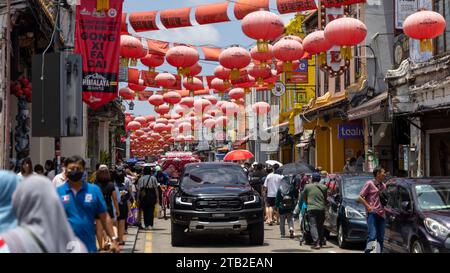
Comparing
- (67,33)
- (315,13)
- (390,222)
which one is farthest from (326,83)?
(390,222)

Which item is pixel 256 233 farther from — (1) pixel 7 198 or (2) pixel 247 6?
(1) pixel 7 198

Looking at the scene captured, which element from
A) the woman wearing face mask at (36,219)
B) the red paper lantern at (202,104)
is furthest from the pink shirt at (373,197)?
the red paper lantern at (202,104)

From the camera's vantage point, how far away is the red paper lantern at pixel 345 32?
1731 centimetres

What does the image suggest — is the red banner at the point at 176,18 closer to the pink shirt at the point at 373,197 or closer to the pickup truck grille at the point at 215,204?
the pickup truck grille at the point at 215,204

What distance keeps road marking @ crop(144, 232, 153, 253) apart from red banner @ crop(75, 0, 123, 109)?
12.5ft

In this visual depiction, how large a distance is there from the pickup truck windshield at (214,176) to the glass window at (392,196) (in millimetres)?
4403

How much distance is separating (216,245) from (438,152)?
10.5 meters

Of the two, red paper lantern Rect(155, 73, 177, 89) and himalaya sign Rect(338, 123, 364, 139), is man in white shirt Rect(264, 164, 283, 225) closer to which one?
red paper lantern Rect(155, 73, 177, 89)

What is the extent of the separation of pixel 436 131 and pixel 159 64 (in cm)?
945

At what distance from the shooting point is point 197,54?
2161 cm

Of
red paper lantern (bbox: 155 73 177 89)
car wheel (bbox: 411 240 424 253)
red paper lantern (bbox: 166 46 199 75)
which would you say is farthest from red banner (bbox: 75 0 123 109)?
car wheel (bbox: 411 240 424 253)

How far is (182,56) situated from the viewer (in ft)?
69.6

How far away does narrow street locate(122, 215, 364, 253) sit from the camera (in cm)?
1491
